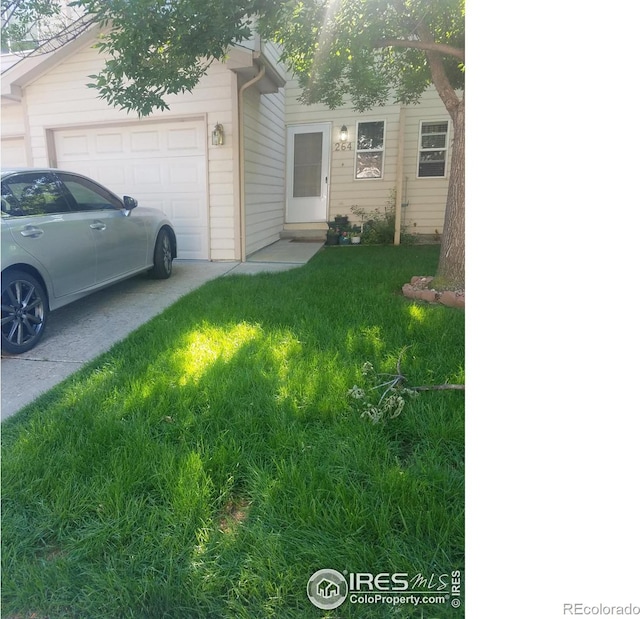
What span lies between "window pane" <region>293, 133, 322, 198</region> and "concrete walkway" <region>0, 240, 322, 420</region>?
3784 millimetres

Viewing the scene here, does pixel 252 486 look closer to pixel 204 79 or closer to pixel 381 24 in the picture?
pixel 381 24

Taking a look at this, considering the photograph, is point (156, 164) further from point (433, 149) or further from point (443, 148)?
point (443, 148)

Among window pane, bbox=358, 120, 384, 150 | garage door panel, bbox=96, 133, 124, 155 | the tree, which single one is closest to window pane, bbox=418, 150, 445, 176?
window pane, bbox=358, 120, 384, 150

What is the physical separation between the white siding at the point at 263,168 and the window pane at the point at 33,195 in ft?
11.9

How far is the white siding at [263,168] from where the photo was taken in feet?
23.7

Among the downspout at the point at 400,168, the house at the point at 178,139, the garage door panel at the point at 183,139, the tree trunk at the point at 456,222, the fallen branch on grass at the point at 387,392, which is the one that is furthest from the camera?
the downspout at the point at 400,168

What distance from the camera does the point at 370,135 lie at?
9.51 meters

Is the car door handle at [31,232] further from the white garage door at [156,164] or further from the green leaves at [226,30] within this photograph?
the white garage door at [156,164]

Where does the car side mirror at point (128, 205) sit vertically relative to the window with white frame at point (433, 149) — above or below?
below

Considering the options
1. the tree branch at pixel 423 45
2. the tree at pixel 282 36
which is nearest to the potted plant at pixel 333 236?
the tree at pixel 282 36

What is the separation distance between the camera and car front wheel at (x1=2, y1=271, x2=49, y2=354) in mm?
3119
